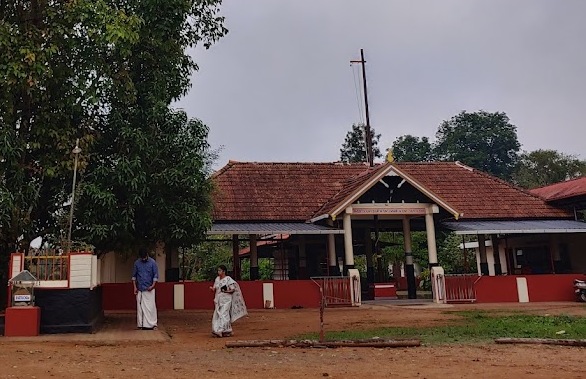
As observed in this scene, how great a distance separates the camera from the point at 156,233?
39.7ft

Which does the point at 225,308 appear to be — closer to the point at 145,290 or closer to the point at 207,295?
the point at 145,290

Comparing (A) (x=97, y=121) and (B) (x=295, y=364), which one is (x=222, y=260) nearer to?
(A) (x=97, y=121)

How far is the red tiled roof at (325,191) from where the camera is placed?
18.8 m

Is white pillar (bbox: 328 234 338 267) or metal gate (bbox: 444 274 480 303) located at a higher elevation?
white pillar (bbox: 328 234 338 267)

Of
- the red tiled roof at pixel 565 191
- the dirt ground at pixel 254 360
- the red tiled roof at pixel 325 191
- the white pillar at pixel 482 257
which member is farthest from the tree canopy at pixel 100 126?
the red tiled roof at pixel 565 191

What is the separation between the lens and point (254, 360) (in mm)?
7301

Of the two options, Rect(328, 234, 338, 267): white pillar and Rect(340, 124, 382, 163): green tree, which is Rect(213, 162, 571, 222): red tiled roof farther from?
Rect(340, 124, 382, 163): green tree

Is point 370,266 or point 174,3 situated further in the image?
point 370,266

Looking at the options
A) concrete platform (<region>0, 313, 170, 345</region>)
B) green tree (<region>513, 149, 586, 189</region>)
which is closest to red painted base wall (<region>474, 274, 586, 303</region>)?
concrete platform (<region>0, 313, 170, 345</region>)

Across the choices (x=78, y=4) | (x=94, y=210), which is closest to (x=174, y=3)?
(x=78, y=4)

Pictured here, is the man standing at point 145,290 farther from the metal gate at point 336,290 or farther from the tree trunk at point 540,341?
the metal gate at point 336,290

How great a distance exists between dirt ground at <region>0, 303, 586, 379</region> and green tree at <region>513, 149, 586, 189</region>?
3676 cm

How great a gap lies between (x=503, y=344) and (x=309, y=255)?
1440cm

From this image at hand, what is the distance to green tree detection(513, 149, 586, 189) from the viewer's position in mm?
41719
